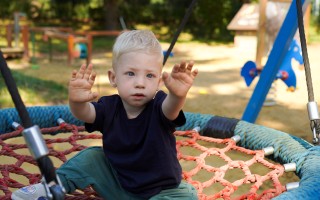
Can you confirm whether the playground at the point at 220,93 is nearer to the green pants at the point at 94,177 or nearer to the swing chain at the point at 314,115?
the swing chain at the point at 314,115

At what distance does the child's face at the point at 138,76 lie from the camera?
3.13 ft

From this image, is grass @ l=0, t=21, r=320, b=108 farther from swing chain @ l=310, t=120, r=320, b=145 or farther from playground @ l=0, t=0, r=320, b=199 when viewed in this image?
swing chain @ l=310, t=120, r=320, b=145

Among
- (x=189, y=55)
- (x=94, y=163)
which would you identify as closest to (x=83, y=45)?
(x=189, y=55)

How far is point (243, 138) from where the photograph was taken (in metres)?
1.61

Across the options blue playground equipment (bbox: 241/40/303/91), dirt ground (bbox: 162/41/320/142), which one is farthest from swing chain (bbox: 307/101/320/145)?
blue playground equipment (bbox: 241/40/303/91)

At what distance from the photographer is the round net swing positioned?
3.84 feet

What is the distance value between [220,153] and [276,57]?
0.80 metres

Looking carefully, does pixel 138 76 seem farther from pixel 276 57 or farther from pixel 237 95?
pixel 237 95

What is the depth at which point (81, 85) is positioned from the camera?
0.94m

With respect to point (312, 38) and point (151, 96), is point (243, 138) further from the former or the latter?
point (312, 38)

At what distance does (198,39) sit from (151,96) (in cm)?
720

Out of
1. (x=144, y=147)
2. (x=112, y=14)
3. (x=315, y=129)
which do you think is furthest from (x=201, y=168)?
(x=112, y=14)

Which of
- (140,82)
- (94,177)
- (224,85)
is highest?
(140,82)

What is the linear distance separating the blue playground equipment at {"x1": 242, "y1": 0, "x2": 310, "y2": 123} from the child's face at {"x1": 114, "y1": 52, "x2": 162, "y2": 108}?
3.89 ft
